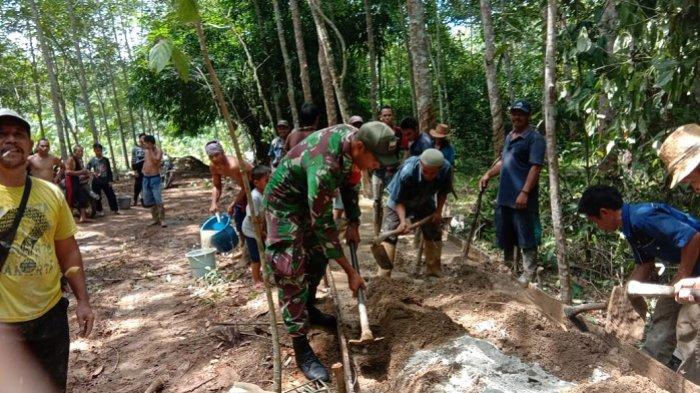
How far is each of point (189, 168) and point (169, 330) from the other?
51.8 feet

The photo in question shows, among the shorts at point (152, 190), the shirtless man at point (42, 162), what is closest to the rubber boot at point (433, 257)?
the shorts at point (152, 190)

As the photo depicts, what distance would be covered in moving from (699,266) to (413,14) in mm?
→ 4976

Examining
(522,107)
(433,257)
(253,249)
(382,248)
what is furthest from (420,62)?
(253,249)

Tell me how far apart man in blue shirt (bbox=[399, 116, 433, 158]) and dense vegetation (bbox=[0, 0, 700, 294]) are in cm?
88

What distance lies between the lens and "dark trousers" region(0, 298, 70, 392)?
235 cm

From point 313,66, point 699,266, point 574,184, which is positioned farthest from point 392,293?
point 313,66

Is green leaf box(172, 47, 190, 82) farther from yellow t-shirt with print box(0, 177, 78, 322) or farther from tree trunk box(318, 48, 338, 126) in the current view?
tree trunk box(318, 48, 338, 126)

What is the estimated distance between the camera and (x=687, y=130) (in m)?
2.56

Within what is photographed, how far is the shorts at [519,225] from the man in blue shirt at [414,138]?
140cm

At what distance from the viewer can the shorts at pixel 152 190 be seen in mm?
8633

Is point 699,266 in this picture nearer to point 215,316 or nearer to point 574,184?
point 574,184

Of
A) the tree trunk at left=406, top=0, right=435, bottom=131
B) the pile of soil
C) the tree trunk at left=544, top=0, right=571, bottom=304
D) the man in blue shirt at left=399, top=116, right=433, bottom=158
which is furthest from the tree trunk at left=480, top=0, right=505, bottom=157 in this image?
the pile of soil

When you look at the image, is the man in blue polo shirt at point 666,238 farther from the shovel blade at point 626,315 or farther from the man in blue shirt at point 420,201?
the man in blue shirt at point 420,201

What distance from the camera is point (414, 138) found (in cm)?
625
